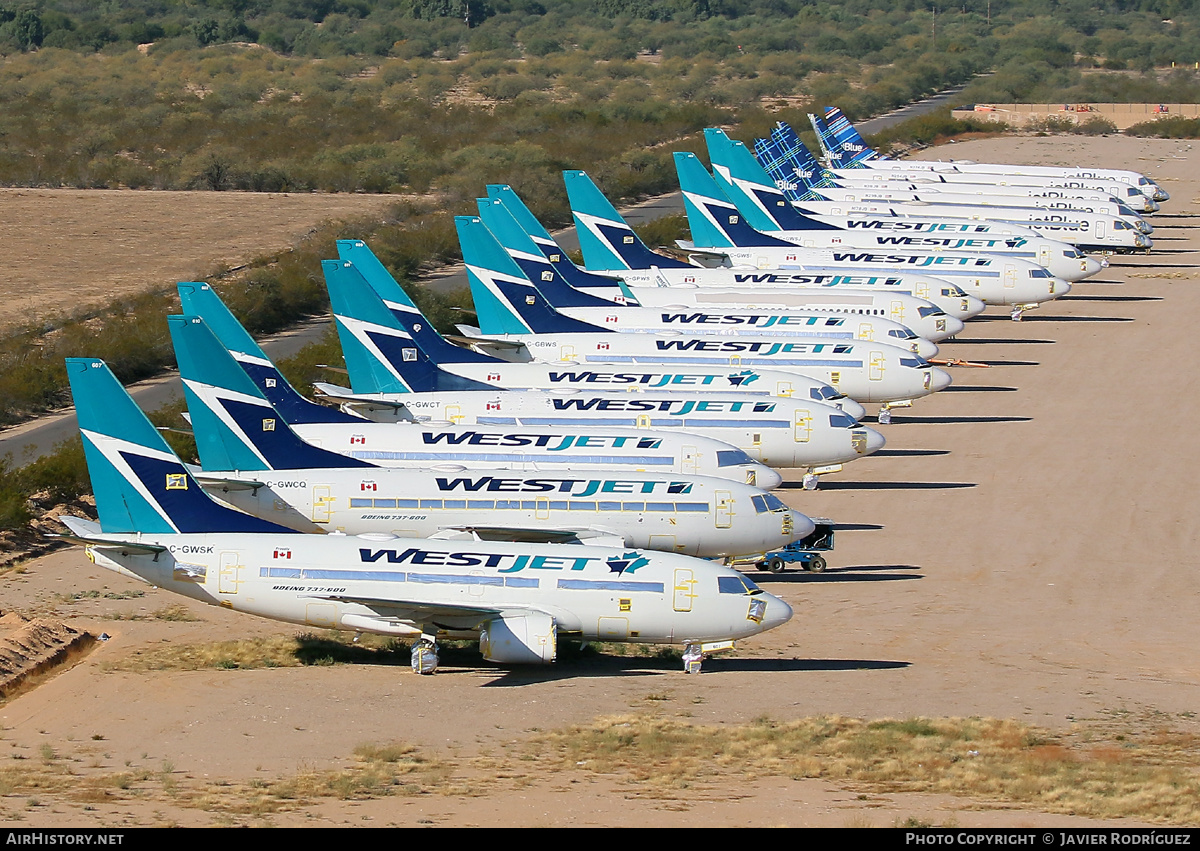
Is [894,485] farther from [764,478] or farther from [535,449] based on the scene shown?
[535,449]

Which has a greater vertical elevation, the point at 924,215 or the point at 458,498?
the point at 924,215

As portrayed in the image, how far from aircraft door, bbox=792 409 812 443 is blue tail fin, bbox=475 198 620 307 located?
1872 centimetres

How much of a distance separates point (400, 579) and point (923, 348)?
125ft

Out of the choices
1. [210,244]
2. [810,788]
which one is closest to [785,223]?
[210,244]

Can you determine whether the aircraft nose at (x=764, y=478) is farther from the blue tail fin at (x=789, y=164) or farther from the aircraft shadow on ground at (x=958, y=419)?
the blue tail fin at (x=789, y=164)

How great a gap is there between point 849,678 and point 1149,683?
739 cm

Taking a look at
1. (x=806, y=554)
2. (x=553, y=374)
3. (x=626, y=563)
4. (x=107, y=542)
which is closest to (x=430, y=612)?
(x=626, y=563)

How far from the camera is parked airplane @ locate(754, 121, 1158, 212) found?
385 feet

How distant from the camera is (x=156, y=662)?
137 feet

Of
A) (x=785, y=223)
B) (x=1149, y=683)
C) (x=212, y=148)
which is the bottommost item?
(x=1149, y=683)

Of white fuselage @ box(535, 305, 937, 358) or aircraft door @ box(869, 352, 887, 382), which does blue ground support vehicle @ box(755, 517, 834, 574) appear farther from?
white fuselage @ box(535, 305, 937, 358)

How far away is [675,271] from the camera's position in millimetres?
83750

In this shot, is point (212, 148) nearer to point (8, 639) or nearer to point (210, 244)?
point (210, 244)
